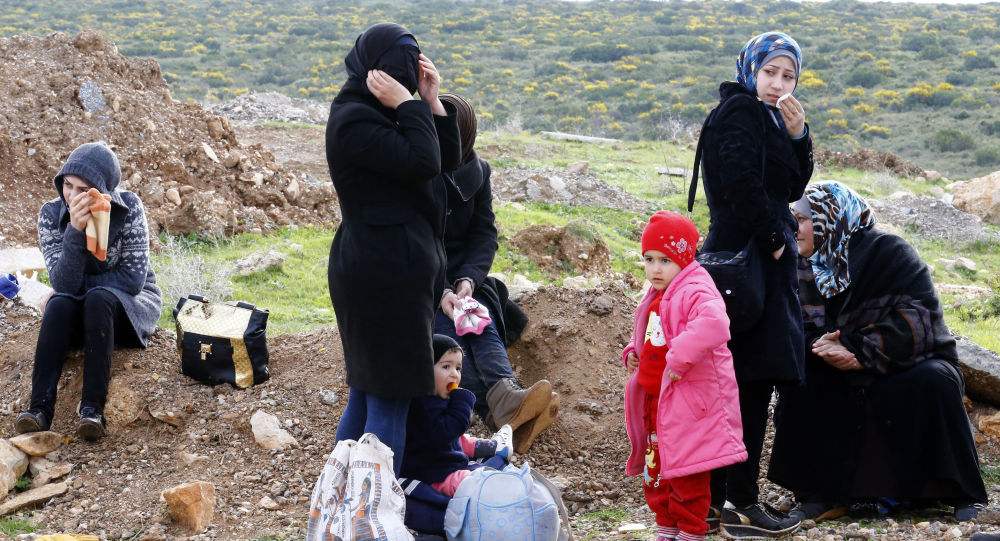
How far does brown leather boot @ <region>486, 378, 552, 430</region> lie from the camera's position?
5117 millimetres

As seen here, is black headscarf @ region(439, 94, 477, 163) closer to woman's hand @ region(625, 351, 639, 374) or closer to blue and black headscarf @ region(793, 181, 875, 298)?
woman's hand @ region(625, 351, 639, 374)

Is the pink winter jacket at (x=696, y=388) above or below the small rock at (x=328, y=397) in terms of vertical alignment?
above

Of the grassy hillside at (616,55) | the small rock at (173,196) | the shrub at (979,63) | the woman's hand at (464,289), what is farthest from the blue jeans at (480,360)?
the shrub at (979,63)

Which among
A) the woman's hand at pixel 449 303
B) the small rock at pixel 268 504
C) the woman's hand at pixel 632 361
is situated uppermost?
the woman's hand at pixel 632 361

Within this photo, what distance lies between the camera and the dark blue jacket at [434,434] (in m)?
4.05

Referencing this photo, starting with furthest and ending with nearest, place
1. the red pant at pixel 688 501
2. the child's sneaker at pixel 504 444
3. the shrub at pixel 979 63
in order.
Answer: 1. the shrub at pixel 979 63
2. the child's sneaker at pixel 504 444
3. the red pant at pixel 688 501

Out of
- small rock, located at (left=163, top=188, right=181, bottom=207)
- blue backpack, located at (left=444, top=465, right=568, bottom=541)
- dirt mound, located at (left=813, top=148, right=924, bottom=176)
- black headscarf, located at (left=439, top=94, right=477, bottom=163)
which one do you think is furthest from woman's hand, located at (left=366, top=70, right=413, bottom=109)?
dirt mound, located at (left=813, top=148, right=924, bottom=176)

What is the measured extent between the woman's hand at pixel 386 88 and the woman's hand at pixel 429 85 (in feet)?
0.67

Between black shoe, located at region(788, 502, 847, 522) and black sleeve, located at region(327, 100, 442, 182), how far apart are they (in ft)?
7.94

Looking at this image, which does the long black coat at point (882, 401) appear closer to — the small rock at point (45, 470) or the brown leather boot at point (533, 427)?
the brown leather boot at point (533, 427)

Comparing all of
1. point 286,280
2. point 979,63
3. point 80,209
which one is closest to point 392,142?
point 80,209

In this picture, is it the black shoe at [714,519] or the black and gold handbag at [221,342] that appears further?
→ the black and gold handbag at [221,342]

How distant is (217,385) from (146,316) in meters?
0.56

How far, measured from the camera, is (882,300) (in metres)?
4.73
